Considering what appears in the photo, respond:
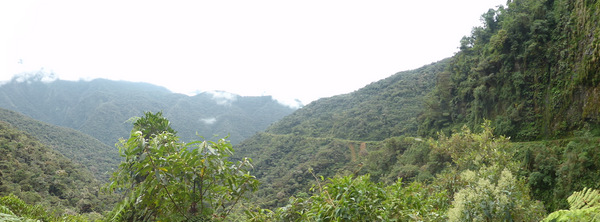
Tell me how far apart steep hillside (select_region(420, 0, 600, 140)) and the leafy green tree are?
15707 mm

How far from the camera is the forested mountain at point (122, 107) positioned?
333 feet

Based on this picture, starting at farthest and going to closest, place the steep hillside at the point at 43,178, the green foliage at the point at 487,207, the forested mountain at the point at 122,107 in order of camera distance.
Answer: the forested mountain at the point at 122,107 < the steep hillside at the point at 43,178 < the green foliage at the point at 487,207

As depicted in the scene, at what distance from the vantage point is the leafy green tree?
2.02m

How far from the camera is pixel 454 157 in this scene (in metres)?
12.6

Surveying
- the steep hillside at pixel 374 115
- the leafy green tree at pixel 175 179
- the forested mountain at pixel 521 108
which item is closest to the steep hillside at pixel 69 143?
the forested mountain at pixel 521 108

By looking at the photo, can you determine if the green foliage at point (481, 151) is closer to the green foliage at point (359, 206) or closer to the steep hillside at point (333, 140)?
the green foliage at point (359, 206)

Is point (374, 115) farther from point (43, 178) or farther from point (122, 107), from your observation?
point (122, 107)

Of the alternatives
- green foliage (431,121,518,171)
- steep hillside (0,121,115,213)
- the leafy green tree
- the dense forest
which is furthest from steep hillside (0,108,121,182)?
the leafy green tree

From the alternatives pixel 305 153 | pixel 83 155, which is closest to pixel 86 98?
pixel 83 155

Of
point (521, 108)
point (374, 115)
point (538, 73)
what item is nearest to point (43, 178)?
point (521, 108)

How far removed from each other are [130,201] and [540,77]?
67.4ft

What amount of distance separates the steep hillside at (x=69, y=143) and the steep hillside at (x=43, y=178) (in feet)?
55.3

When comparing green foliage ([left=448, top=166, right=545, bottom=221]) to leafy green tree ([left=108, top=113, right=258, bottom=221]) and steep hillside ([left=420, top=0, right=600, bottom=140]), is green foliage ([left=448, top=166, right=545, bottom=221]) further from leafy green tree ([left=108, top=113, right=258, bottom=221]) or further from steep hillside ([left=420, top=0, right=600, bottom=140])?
steep hillside ([left=420, top=0, right=600, bottom=140])

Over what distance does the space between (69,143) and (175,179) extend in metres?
61.3
